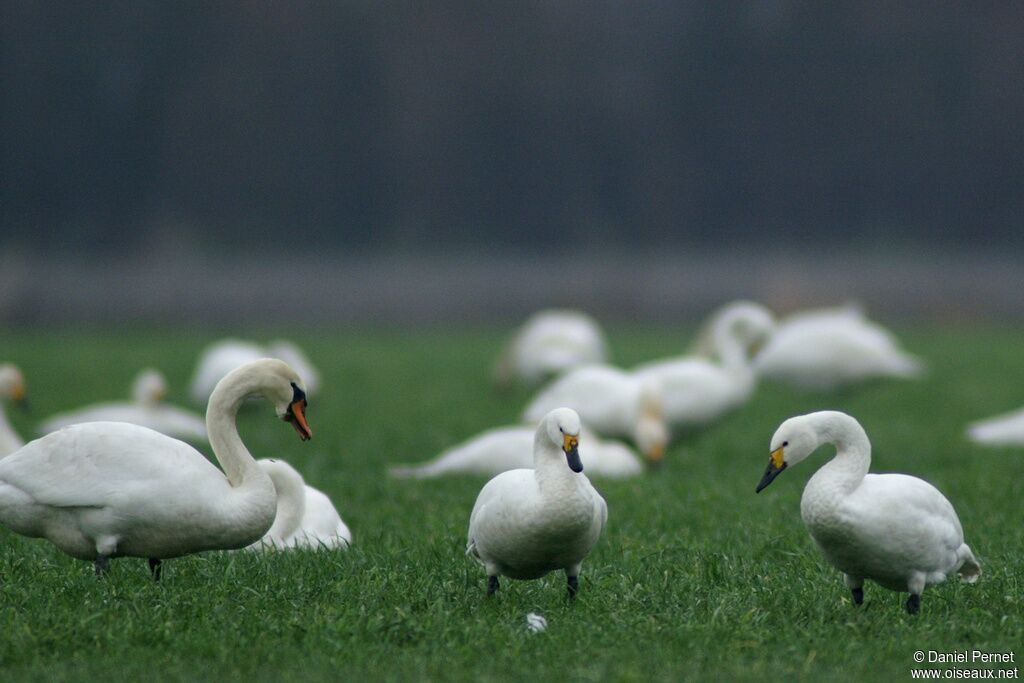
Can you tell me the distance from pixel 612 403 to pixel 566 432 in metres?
5.02

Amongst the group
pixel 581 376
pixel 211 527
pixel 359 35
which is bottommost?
pixel 211 527

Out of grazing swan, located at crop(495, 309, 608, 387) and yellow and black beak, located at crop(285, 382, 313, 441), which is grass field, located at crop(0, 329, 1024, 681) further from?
grazing swan, located at crop(495, 309, 608, 387)

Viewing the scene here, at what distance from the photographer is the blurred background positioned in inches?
1211

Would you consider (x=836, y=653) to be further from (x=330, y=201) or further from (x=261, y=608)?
(x=330, y=201)

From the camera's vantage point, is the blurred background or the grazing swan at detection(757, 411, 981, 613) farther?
the blurred background

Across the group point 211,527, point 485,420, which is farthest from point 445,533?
point 485,420

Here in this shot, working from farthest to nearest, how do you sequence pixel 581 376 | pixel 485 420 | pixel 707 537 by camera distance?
pixel 485 420 < pixel 581 376 < pixel 707 537

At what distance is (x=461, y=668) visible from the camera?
3.68 m

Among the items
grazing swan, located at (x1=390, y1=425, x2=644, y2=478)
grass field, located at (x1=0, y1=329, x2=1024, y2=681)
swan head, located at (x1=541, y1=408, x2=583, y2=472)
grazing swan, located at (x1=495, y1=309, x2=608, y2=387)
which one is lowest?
grass field, located at (x1=0, y1=329, x2=1024, y2=681)

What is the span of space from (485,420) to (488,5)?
80.6 feet

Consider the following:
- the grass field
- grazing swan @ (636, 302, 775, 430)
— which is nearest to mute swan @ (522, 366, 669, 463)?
grazing swan @ (636, 302, 775, 430)

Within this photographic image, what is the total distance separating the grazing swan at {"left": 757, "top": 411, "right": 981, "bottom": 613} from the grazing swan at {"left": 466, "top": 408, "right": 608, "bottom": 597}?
621 mm

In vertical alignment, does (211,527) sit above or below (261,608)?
above

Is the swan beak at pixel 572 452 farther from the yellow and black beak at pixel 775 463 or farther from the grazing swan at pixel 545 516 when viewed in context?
the yellow and black beak at pixel 775 463
